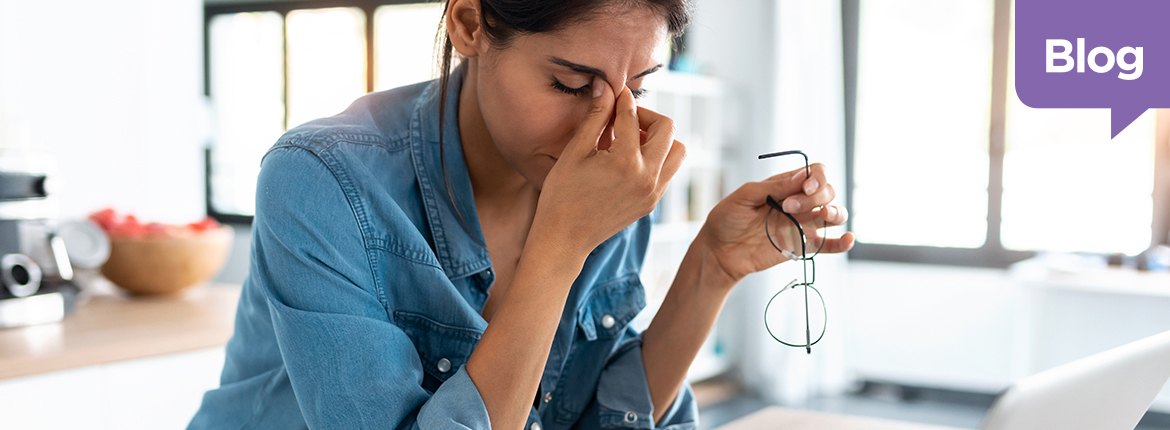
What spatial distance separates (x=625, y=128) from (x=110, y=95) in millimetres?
1837

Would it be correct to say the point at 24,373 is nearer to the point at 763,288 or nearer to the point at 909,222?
the point at 763,288

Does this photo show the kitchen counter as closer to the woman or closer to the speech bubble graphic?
the woman

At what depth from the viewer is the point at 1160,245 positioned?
11.5ft

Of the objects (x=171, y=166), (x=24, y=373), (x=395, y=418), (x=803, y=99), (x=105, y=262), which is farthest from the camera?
(x=803, y=99)

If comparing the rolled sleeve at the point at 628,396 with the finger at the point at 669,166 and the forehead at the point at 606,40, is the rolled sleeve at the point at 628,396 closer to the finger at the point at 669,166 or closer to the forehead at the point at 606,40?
the finger at the point at 669,166

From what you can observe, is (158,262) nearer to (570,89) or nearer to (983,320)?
(570,89)

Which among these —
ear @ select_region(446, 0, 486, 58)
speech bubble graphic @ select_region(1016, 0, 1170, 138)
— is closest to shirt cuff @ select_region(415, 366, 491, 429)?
ear @ select_region(446, 0, 486, 58)

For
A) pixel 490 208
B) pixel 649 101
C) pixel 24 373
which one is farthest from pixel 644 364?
pixel 649 101

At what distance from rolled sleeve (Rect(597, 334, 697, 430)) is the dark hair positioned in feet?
0.94

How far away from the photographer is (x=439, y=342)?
36.8 inches

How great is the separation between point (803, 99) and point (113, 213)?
2.98 meters

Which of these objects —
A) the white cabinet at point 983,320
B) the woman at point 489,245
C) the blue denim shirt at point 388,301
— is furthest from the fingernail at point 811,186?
the white cabinet at point 983,320

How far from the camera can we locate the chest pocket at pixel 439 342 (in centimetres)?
92

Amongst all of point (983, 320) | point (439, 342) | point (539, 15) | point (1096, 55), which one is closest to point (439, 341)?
point (439, 342)
